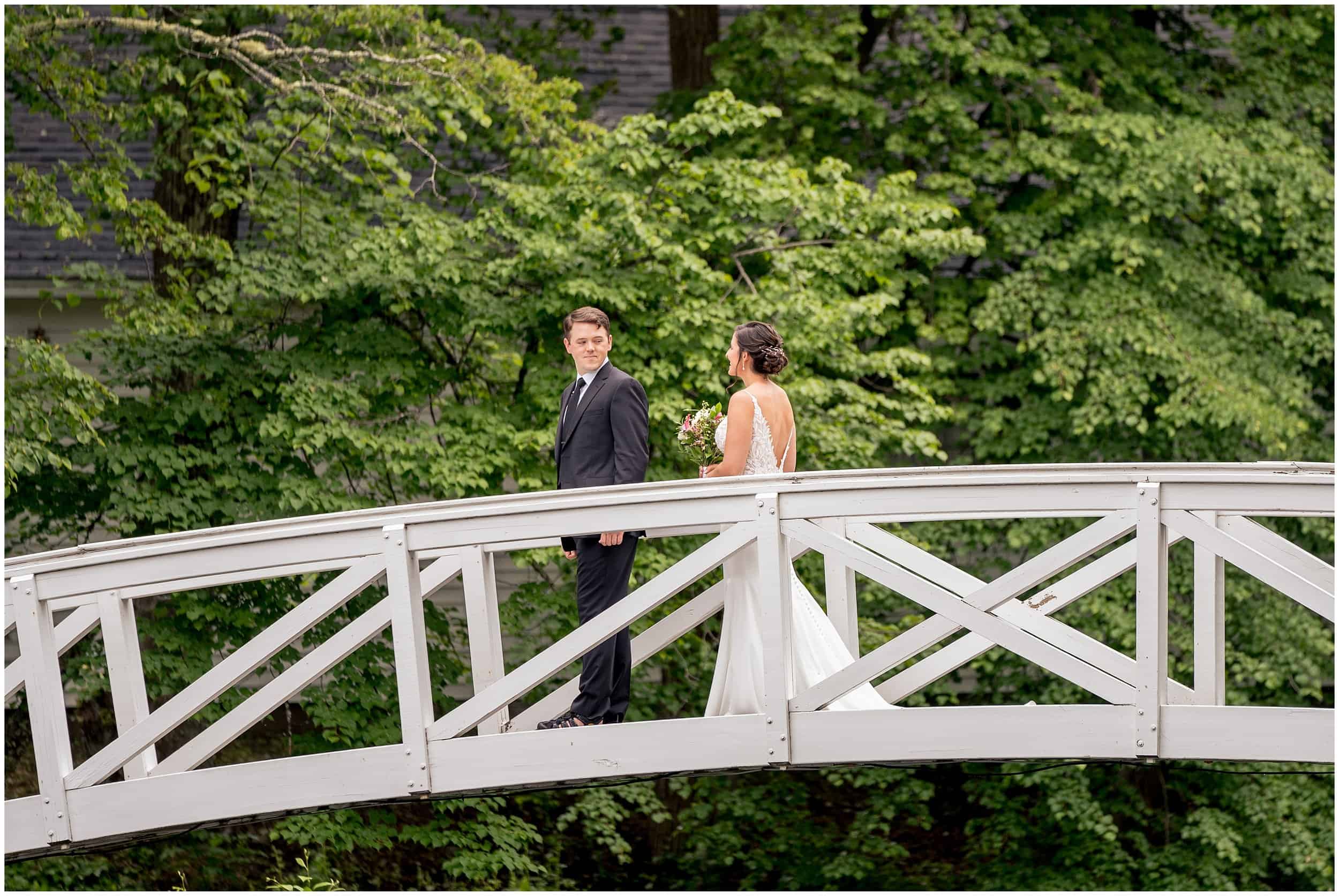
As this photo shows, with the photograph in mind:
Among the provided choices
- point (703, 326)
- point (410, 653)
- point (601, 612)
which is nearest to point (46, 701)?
point (410, 653)

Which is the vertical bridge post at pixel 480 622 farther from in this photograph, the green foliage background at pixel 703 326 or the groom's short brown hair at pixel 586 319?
the green foliage background at pixel 703 326

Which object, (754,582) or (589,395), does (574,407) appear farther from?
(754,582)

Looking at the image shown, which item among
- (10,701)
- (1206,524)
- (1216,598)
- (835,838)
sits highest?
(1206,524)

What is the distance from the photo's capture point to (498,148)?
489 inches

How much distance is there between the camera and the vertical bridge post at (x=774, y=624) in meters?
6.28

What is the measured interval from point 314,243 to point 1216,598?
276 inches

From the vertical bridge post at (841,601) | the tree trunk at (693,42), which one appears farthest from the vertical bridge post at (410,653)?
the tree trunk at (693,42)

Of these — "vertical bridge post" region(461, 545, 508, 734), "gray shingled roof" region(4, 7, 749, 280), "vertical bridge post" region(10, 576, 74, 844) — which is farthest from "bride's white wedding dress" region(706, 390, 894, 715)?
"gray shingled roof" region(4, 7, 749, 280)

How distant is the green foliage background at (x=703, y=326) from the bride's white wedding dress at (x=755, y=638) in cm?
397

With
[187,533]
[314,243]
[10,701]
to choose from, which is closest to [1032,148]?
[314,243]

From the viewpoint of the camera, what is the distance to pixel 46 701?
22.5 ft

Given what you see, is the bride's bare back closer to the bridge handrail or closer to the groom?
the bridge handrail

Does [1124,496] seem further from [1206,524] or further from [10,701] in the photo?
[10,701]

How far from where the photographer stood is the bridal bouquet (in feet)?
22.1
